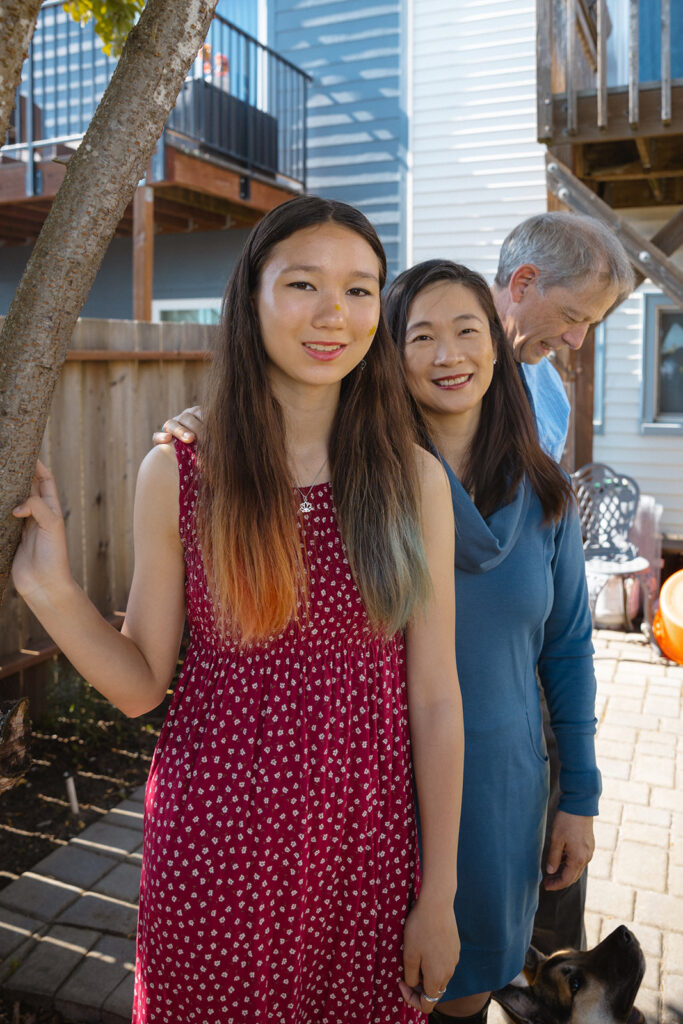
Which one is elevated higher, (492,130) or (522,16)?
(522,16)

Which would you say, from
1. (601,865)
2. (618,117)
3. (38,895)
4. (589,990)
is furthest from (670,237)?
(38,895)

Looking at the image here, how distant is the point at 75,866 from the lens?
3.43 meters

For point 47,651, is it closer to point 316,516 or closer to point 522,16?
point 316,516

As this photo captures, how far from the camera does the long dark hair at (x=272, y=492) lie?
5.07 ft

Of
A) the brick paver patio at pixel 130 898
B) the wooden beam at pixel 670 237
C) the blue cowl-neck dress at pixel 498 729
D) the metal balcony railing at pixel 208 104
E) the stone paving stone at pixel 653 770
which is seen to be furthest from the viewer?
the metal balcony railing at pixel 208 104

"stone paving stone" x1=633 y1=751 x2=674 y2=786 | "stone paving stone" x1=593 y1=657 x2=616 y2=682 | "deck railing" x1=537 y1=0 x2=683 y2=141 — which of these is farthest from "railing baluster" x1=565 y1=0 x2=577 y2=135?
"stone paving stone" x1=633 y1=751 x2=674 y2=786

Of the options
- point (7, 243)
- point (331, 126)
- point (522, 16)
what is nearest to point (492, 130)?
point (522, 16)

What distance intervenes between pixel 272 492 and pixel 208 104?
8727 mm

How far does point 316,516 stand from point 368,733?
412 mm

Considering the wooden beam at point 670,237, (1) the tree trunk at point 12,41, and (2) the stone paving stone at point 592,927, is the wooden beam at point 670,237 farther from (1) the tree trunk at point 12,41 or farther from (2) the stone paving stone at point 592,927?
(1) the tree trunk at point 12,41

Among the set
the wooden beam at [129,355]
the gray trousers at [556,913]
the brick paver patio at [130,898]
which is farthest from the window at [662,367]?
the gray trousers at [556,913]

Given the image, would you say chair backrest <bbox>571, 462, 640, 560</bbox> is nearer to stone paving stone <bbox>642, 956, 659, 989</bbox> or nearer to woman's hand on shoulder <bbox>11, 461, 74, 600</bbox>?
stone paving stone <bbox>642, 956, 659, 989</bbox>

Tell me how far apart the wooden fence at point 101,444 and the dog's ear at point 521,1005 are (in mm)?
2808

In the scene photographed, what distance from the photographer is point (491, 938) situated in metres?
→ 1.92
